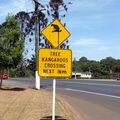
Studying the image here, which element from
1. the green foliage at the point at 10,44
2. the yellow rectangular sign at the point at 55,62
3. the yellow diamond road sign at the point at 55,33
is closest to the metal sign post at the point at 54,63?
the yellow rectangular sign at the point at 55,62

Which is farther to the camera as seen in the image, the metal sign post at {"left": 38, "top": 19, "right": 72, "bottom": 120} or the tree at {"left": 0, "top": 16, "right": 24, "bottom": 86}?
the tree at {"left": 0, "top": 16, "right": 24, "bottom": 86}

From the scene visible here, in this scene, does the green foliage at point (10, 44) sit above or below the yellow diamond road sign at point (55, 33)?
above

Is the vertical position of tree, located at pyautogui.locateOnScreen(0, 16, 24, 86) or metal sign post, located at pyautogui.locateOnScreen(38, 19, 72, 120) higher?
tree, located at pyautogui.locateOnScreen(0, 16, 24, 86)

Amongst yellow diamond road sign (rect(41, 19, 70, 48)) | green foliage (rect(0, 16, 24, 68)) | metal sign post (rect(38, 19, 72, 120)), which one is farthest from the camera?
green foliage (rect(0, 16, 24, 68))

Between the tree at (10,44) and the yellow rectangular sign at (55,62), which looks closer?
the yellow rectangular sign at (55,62)

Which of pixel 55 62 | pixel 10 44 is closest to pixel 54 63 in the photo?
pixel 55 62

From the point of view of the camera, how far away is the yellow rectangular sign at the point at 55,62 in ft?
42.7

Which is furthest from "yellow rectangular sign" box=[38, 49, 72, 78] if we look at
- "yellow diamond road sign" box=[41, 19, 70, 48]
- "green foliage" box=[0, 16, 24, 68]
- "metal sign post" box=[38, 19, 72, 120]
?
"green foliage" box=[0, 16, 24, 68]

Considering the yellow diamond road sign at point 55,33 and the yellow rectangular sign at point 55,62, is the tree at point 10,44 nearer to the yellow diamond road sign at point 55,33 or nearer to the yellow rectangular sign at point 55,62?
the yellow diamond road sign at point 55,33

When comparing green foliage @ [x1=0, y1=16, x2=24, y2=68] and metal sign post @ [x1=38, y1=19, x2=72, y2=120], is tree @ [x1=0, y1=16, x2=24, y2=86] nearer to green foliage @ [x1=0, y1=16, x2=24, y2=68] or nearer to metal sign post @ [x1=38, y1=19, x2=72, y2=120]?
green foliage @ [x1=0, y1=16, x2=24, y2=68]

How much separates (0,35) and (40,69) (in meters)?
19.5

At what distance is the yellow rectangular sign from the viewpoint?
42.7 ft

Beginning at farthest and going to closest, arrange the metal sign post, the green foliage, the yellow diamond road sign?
the green foliage
the yellow diamond road sign
the metal sign post

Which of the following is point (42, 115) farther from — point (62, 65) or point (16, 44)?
point (16, 44)
